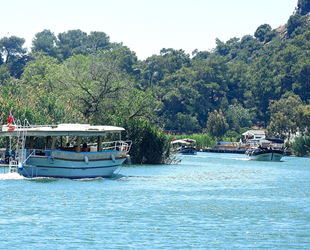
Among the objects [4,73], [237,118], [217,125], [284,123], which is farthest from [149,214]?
[4,73]

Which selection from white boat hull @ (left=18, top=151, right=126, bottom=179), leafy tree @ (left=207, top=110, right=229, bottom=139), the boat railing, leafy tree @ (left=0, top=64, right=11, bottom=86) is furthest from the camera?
leafy tree @ (left=0, top=64, right=11, bottom=86)

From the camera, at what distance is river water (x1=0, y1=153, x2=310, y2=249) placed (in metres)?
23.4

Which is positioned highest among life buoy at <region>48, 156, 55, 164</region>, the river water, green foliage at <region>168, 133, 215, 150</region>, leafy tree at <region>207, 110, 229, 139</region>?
leafy tree at <region>207, 110, 229, 139</region>

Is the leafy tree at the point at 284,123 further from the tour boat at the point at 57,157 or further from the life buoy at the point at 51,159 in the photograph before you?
the life buoy at the point at 51,159

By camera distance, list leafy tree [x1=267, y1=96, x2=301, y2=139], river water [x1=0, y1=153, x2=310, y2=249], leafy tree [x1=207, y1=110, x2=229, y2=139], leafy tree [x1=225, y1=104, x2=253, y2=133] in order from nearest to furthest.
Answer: river water [x1=0, y1=153, x2=310, y2=249], leafy tree [x1=267, y1=96, x2=301, y2=139], leafy tree [x1=207, y1=110, x2=229, y2=139], leafy tree [x1=225, y1=104, x2=253, y2=133]

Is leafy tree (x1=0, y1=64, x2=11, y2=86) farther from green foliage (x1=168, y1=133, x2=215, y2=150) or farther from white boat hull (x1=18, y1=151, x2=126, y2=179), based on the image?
white boat hull (x1=18, y1=151, x2=126, y2=179)

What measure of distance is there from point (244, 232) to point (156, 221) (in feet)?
14.6

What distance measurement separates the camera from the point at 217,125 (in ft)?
509

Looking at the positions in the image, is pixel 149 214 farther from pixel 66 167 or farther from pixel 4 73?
pixel 4 73

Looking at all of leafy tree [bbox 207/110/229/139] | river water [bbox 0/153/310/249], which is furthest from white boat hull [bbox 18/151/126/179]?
leafy tree [bbox 207/110/229/139]

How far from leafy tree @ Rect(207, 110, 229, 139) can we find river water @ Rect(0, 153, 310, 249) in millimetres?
109175

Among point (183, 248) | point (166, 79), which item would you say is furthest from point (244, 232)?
point (166, 79)

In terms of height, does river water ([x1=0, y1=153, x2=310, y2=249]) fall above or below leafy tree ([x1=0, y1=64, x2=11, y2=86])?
below

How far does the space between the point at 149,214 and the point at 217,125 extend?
12681 cm
